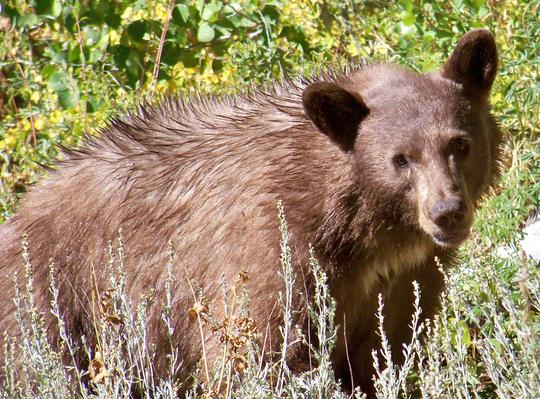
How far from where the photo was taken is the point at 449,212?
4.94 meters

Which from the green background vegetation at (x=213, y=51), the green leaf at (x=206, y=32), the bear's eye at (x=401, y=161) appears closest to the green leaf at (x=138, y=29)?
the green background vegetation at (x=213, y=51)

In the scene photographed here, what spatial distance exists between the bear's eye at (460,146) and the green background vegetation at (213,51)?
191 cm

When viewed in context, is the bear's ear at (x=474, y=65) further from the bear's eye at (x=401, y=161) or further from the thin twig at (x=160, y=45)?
the thin twig at (x=160, y=45)

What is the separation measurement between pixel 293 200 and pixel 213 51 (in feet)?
12.0

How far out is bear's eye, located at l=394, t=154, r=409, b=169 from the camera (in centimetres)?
520

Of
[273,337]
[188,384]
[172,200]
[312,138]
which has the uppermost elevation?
[312,138]

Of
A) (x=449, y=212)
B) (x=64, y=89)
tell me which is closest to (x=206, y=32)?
(x=64, y=89)

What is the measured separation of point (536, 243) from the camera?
22.8 feet

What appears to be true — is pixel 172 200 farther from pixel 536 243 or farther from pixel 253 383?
pixel 536 243

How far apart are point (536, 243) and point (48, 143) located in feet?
12.5

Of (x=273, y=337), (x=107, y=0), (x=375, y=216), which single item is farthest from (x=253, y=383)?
(x=107, y=0)

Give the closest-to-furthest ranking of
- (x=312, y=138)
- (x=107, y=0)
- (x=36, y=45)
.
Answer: (x=312, y=138), (x=107, y=0), (x=36, y=45)

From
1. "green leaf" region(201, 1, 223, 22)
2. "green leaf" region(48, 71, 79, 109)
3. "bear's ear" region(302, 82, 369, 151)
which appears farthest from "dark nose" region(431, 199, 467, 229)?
"green leaf" region(48, 71, 79, 109)

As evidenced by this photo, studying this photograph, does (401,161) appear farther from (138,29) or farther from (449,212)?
(138,29)
